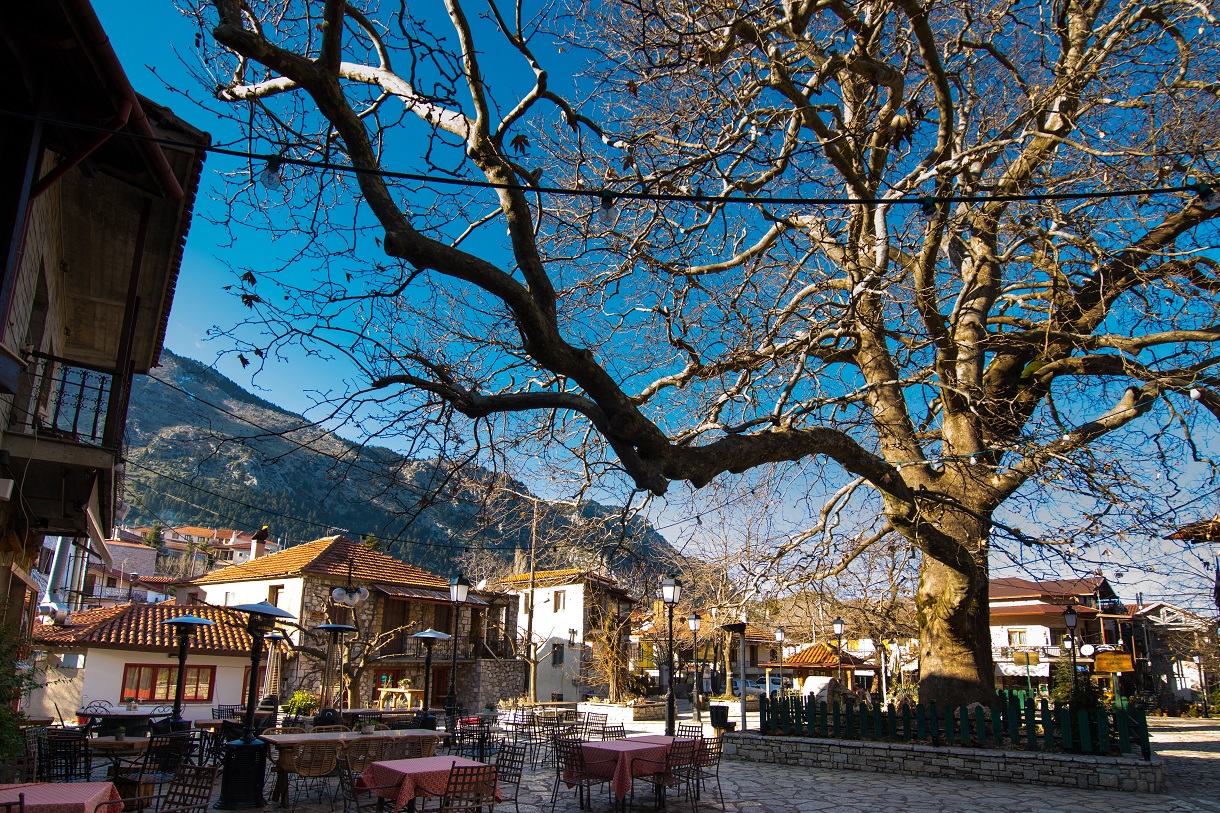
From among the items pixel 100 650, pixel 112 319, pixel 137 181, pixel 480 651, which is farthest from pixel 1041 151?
pixel 480 651

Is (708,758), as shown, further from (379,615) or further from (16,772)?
(379,615)

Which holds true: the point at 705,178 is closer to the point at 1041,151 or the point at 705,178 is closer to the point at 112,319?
the point at 1041,151

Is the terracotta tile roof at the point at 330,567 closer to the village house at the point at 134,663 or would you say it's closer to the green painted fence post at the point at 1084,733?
the village house at the point at 134,663

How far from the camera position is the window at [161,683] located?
22.5 metres

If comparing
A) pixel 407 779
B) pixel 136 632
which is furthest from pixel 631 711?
pixel 407 779

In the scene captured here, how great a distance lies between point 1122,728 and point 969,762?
2.31 m

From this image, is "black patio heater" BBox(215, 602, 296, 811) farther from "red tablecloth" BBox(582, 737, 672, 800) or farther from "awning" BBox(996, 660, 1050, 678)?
"awning" BBox(996, 660, 1050, 678)

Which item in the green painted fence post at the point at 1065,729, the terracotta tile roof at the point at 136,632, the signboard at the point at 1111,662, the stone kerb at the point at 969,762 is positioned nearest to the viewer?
the stone kerb at the point at 969,762

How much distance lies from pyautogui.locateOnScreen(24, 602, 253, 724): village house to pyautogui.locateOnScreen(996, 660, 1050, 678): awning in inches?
1281

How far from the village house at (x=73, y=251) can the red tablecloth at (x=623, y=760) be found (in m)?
6.11

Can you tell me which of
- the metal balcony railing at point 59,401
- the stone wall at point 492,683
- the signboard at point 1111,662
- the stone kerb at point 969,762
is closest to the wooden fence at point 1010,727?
the stone kerb at point 969,762

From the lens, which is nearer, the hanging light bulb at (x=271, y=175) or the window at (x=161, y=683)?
the hanging light bulb at (x=271, y=175)

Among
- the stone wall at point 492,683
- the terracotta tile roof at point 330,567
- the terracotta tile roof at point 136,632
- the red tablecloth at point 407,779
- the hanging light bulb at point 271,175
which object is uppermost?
the hanging light bulb at point 271,175

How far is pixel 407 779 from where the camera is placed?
7012mm
